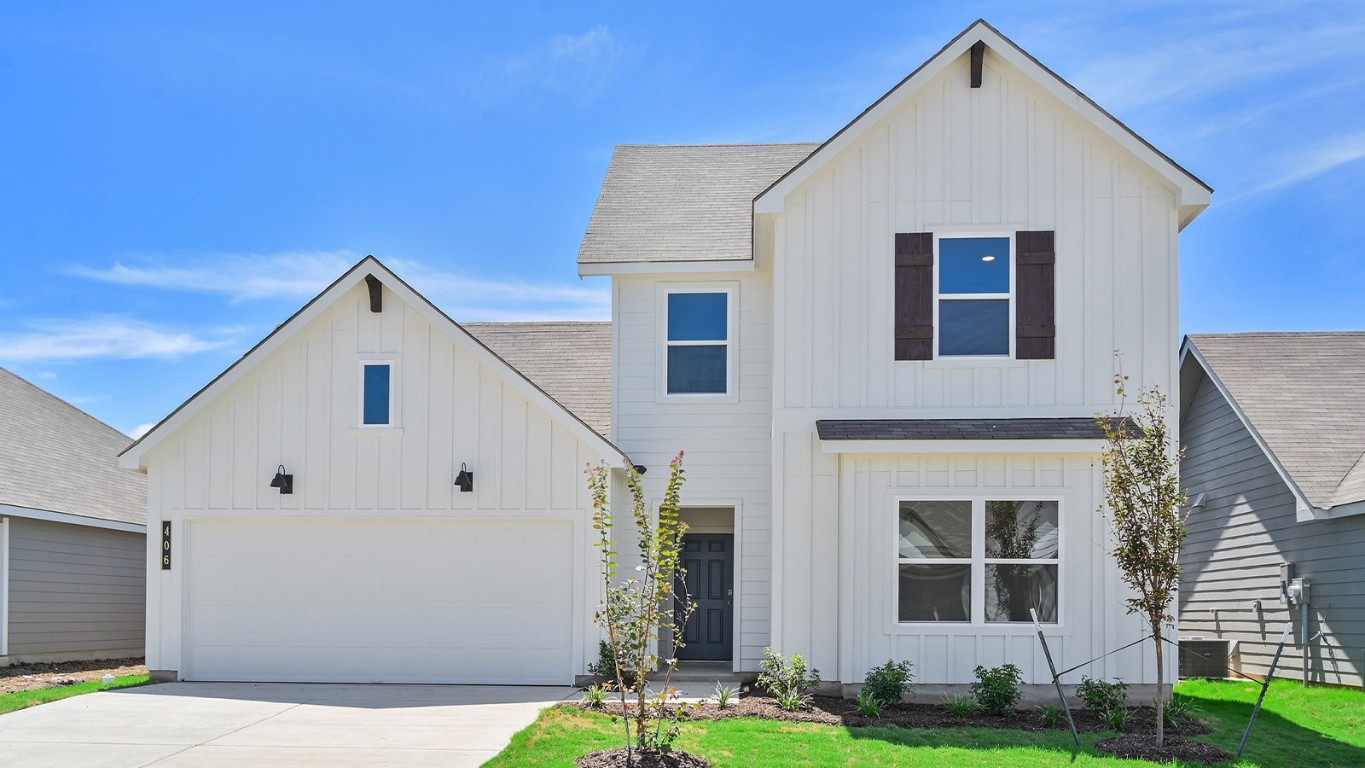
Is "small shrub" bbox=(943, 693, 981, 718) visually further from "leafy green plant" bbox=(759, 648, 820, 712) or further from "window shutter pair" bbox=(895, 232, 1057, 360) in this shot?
"window shutter pair" bbox=(895, 232, 1057, 360)

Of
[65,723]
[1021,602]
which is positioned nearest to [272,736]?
[65,723]

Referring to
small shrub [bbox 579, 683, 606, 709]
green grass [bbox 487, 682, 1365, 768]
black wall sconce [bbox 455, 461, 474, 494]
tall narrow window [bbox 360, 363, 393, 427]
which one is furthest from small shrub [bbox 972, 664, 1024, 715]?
tall narrow window [bbox 360, 363, 393, 427]

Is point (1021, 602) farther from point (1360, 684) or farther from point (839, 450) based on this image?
point (1360, 684)

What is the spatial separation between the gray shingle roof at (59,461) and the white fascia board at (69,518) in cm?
9

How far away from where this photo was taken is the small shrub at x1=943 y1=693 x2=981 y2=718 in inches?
464

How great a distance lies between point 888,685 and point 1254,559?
24.9ft

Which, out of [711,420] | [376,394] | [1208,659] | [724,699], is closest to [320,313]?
[376,394]

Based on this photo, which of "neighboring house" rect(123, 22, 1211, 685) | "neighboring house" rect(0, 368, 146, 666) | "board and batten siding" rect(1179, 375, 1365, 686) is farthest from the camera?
"neighboring house" rect(0, 368, 146, 666)

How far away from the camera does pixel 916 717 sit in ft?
38.3

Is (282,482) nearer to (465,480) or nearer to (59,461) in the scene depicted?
(465,480)

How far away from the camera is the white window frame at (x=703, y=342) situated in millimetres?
15797

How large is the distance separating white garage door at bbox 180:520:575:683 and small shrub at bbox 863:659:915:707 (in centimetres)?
415

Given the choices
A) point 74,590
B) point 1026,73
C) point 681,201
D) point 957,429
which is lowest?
point 74,590

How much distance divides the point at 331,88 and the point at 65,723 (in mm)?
8523
